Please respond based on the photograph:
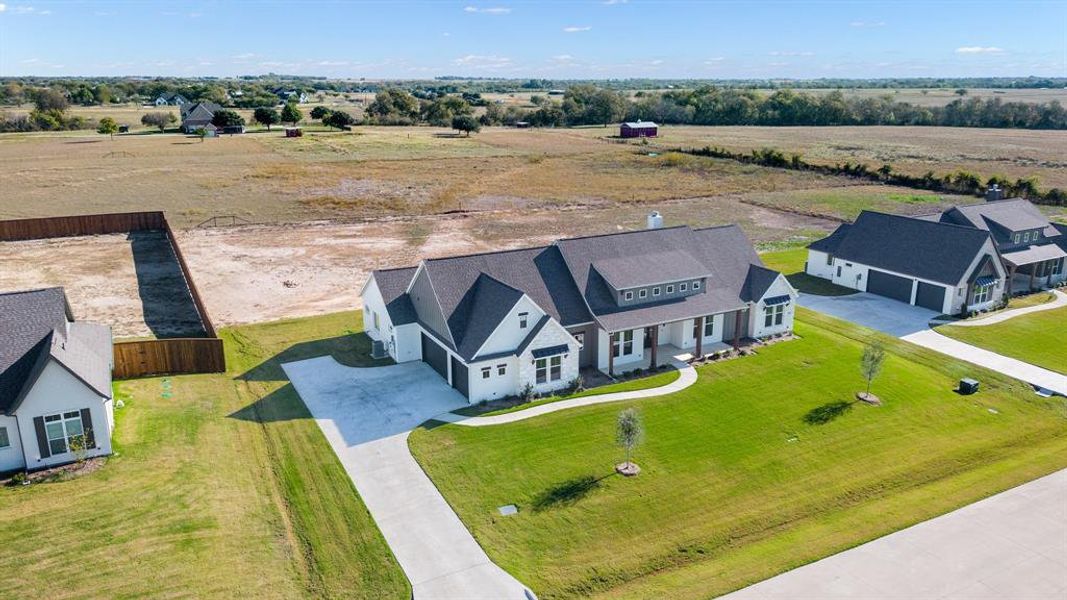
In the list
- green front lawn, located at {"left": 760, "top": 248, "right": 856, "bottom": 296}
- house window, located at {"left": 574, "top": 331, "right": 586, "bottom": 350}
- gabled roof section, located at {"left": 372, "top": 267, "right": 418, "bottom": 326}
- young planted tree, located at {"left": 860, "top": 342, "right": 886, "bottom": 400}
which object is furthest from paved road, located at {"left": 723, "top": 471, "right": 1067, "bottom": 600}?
green front lawn, located at {"left": 760, "top": 248, "right": 856, "bottom": 296}

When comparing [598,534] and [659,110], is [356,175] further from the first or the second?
[659,110]

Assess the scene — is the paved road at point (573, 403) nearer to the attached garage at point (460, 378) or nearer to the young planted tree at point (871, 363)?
the attached garage at point (460, 378)

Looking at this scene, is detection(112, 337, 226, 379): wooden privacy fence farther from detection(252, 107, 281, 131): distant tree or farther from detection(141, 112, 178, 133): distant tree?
detection(141, 112, 178, 133): distant tree

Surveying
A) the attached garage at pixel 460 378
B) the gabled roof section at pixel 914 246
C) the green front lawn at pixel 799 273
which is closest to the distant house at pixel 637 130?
the green front lawn at pixel 799 273

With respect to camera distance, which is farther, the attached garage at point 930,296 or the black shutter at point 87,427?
the attached garage at point 930,296

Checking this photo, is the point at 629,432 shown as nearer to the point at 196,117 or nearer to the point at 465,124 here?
the point at 465,124

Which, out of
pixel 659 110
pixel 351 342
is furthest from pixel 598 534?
pixel 659 110

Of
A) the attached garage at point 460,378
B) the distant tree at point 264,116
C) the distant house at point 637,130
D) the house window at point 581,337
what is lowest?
the attached garage at point 460,378
